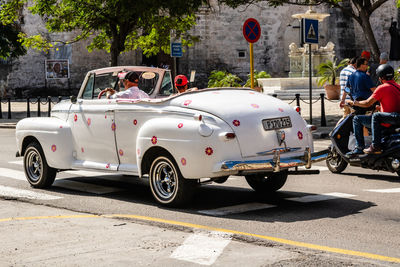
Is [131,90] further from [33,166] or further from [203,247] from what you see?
[203,247]

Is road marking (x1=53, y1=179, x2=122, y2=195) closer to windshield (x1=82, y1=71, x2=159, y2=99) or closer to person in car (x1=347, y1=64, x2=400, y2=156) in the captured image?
windshield (x1=82, y1=71, x2=159, y2=99)

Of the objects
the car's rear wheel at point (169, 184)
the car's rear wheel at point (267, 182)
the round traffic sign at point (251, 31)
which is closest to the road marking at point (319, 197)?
the car's rear wheel at point (267, 182)

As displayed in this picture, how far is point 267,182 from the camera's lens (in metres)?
8.78

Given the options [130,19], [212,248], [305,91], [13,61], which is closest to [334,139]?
[212,248]

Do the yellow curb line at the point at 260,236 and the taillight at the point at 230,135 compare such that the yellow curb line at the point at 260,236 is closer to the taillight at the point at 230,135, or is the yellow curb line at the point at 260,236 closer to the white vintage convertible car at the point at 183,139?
the white vintage convertible car at the point at 183,139

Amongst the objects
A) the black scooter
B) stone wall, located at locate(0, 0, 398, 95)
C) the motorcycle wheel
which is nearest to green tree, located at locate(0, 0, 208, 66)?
the motorcycle wheel

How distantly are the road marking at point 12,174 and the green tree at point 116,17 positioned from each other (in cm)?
1119

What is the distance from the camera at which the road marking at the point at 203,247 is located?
5.46 m

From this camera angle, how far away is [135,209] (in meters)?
7.87

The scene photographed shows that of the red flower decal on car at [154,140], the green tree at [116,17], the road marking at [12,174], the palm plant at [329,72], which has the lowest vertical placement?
the road marking at [12,174]

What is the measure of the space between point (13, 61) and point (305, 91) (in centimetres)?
2186

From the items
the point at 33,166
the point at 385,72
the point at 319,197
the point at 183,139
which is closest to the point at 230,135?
the point at 183,139

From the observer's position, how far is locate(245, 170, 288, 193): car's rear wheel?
862 centimetres

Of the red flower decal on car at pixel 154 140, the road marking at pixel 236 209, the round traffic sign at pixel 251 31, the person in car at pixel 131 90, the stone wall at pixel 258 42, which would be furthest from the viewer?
the stone wall at pixel 258 42
